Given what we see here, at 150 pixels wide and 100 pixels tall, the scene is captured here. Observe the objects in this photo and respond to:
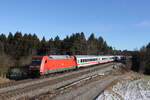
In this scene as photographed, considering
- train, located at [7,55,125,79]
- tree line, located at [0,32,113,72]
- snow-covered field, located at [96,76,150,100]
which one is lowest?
snow-covered field, located at [96,76,150,100]

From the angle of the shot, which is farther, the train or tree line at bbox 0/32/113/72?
tree line at bbox 0/32/113/72

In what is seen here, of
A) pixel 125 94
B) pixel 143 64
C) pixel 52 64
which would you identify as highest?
pixel 52 64

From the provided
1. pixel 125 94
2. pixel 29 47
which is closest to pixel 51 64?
pixel 125 94

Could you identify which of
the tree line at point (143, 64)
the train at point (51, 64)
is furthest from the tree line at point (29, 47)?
the tree line at point (143, 64)

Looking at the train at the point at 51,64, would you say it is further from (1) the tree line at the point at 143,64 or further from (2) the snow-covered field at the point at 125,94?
(1) the tree line at the point at 143,64

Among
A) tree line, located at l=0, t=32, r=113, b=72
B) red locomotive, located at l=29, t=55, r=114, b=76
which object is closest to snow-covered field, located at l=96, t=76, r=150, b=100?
red locomotive, located at l=29, t=55, r=114, b=76

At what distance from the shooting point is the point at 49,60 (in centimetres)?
2950

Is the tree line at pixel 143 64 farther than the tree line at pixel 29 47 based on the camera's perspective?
Yes

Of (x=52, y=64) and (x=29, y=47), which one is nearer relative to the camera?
(x=52, y=64)

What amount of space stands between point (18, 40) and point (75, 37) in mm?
33258

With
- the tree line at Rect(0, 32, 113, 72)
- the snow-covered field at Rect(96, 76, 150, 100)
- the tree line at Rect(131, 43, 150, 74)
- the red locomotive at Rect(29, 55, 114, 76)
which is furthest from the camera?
the tree line at Rect(131, 43, 150, 74)

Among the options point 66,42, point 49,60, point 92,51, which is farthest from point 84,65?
point 92,51

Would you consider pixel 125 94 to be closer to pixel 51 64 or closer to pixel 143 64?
pixel 51 64

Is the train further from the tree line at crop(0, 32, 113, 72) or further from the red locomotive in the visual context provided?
the tree line at crop(0, 32, 113, 72)
